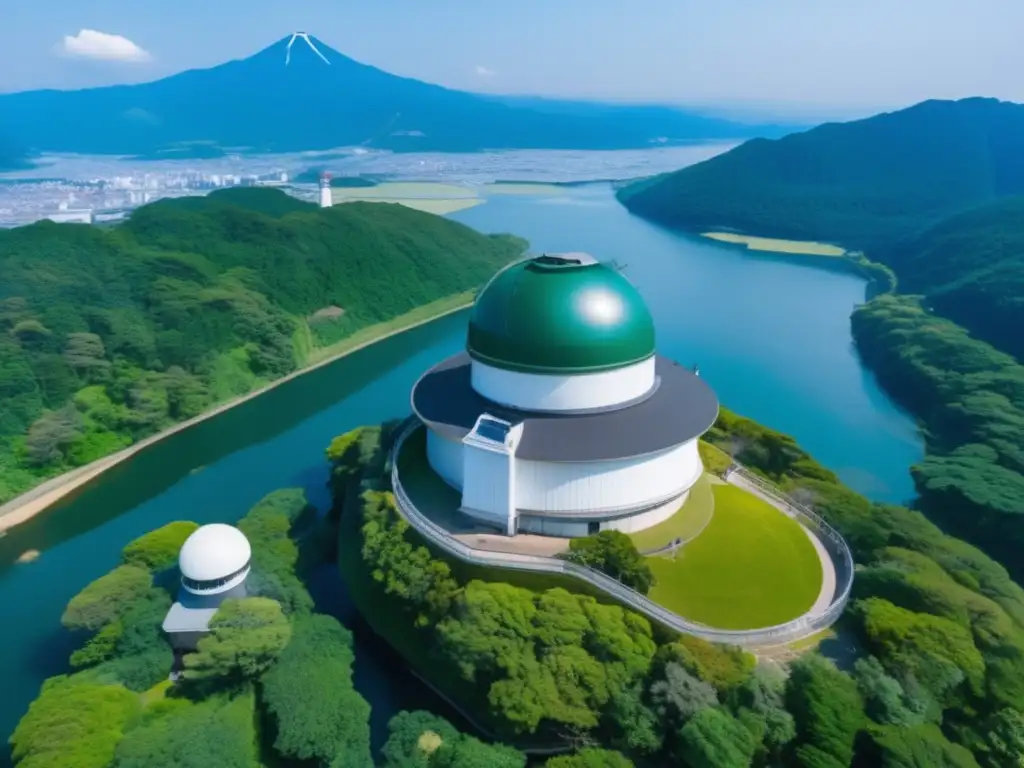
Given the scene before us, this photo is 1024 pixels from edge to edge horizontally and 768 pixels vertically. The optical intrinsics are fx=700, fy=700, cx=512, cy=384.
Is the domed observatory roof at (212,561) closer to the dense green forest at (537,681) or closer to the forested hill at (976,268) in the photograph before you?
the dense green forest at (537,681)

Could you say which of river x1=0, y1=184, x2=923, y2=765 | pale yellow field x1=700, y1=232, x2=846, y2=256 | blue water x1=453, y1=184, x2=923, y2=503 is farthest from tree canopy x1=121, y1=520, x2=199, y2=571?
pale yellow field x1=700, y1=232, x2=846, y2=256

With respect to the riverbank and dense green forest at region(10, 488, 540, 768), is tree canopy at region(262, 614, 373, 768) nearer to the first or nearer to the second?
dense green forest at region(10, 488, 540, 768)

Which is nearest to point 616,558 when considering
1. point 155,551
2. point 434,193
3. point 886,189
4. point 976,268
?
point 155,551

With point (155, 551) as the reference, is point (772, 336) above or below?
below

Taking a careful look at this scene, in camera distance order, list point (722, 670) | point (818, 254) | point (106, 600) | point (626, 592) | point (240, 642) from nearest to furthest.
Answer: point (722, 670) < point (240, 642) < point (626, 592) < point (106, 600) < point (818, 254)

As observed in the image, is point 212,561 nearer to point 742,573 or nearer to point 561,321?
point 561,321

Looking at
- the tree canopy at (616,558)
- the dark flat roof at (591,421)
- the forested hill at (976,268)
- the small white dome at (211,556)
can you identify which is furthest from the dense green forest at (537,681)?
the forested hill at (976,268)
